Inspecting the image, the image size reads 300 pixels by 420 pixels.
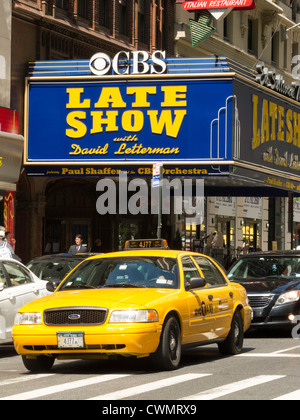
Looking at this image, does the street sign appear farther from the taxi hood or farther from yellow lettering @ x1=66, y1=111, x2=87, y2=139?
the taxi hood

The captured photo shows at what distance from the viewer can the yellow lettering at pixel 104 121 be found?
29.8 metres

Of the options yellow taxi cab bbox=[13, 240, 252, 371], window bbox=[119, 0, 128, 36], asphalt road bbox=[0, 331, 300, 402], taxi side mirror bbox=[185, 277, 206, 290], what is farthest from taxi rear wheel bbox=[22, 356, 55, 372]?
window bbox=[119, 0, 128, 36]

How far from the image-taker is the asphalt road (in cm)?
1028

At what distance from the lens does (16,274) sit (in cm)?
1664

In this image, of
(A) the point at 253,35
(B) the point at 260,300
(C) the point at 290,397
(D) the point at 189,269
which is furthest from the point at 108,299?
(A) the point at 253,35

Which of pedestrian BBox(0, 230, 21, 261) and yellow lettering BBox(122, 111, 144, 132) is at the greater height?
yellow lettering BBox(122, 111, 144, 132)

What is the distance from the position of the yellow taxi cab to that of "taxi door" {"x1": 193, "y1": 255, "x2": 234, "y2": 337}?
0.01m

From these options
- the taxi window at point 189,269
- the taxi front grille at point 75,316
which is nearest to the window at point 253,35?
the taxi window at point 189,269

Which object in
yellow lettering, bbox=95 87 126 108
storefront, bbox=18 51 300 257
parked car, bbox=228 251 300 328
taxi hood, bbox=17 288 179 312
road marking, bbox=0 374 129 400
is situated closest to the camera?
road marking, bbox=0 374 129 400

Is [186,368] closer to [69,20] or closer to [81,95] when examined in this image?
[81,95]

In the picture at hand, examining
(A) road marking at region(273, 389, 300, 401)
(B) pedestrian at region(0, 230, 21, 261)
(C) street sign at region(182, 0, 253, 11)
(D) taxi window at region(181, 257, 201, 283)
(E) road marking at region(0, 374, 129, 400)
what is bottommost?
(E) road marking at region(0, 374, 129, 400)

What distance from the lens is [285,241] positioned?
2135 inches

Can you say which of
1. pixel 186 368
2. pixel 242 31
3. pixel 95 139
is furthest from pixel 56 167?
pixel 242 31

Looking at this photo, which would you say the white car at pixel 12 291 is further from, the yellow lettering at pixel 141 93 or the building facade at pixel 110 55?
the yellow lettering at pixel 141 93
